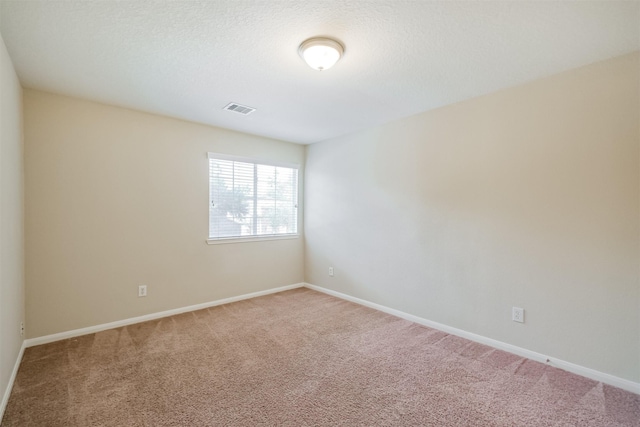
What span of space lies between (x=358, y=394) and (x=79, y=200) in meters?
3.15

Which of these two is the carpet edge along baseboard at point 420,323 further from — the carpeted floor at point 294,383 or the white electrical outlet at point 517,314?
the white electrical outlet at point 517,314

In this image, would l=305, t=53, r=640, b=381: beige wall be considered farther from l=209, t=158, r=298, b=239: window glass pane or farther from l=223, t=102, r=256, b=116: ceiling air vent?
l=223, t=102, r=256, b=116: ceiling air vent

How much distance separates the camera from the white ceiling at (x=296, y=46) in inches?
64.3

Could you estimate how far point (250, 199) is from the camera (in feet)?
13.9

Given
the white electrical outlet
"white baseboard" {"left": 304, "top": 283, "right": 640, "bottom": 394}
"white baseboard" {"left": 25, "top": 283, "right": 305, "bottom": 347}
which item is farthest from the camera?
"white baseboard" {"left": 25, "top": 283, "right": 305, "bottom": 347}

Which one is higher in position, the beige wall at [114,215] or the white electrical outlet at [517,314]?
the beige wall at [114,215]

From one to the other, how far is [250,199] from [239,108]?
4.72 feet

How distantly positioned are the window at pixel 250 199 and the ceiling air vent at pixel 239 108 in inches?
32.9

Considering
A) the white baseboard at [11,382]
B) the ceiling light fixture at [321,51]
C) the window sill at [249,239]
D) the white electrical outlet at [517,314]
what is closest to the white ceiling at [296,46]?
the ceiling light fixture at [321,51]

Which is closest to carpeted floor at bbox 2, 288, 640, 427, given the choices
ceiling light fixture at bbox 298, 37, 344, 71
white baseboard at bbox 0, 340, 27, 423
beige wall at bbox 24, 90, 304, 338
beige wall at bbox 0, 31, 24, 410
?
white baseboard at bbox 0, 340, 27, 423

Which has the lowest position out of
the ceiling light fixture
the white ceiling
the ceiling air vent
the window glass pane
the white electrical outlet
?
the white electrical outlet

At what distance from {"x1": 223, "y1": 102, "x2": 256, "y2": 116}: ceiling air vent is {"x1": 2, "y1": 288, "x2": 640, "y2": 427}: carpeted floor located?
2373 millimetres

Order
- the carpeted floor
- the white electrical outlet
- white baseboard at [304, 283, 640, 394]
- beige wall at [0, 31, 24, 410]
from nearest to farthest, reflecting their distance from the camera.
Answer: the carpeted floor → beige wall at [0, 31, 24, 410] → white baseboard at [304, 283, 640, 394] → the white electrical outlet

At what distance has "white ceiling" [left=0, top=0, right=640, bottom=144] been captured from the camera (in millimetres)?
1633
